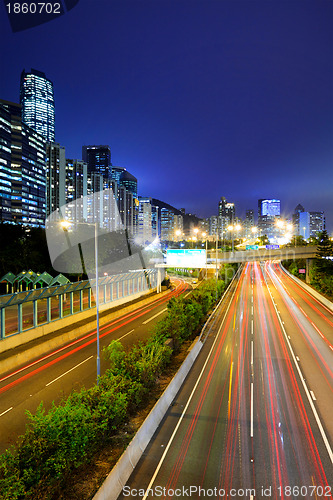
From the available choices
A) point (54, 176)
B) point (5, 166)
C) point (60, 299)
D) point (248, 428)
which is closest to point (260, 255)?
point (60, 299)

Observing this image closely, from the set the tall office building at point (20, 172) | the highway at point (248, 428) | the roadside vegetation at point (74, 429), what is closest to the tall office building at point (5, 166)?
the tall office building at point (20, 172)

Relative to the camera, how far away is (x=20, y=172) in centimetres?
11838

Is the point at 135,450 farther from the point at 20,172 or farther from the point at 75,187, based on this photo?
the point at 75,187

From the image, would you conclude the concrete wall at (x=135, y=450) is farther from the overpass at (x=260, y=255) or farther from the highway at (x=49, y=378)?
the overpass at (x=260, y=255)

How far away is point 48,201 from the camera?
163m

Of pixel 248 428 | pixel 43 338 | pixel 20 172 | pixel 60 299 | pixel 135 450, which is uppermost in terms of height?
pixel 20 172

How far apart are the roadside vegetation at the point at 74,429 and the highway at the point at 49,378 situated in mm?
2339

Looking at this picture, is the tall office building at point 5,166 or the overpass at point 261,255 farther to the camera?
the tall office building at point 5,166

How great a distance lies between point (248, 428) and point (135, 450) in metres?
4.32

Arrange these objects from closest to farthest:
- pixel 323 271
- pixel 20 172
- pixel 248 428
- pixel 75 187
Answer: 1. pixel 248 428
2. pixel 323 271
3. pixel 20 172
4. pixel 75 187

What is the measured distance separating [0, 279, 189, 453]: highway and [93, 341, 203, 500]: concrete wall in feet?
11.9

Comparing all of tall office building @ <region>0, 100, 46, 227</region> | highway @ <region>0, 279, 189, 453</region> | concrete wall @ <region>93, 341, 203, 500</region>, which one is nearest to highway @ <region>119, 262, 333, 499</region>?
concrete wall @ <region>93, 341, 203, 500</region>

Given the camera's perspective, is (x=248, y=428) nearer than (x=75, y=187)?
Yes

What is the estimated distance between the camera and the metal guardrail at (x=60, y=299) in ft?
66.4
